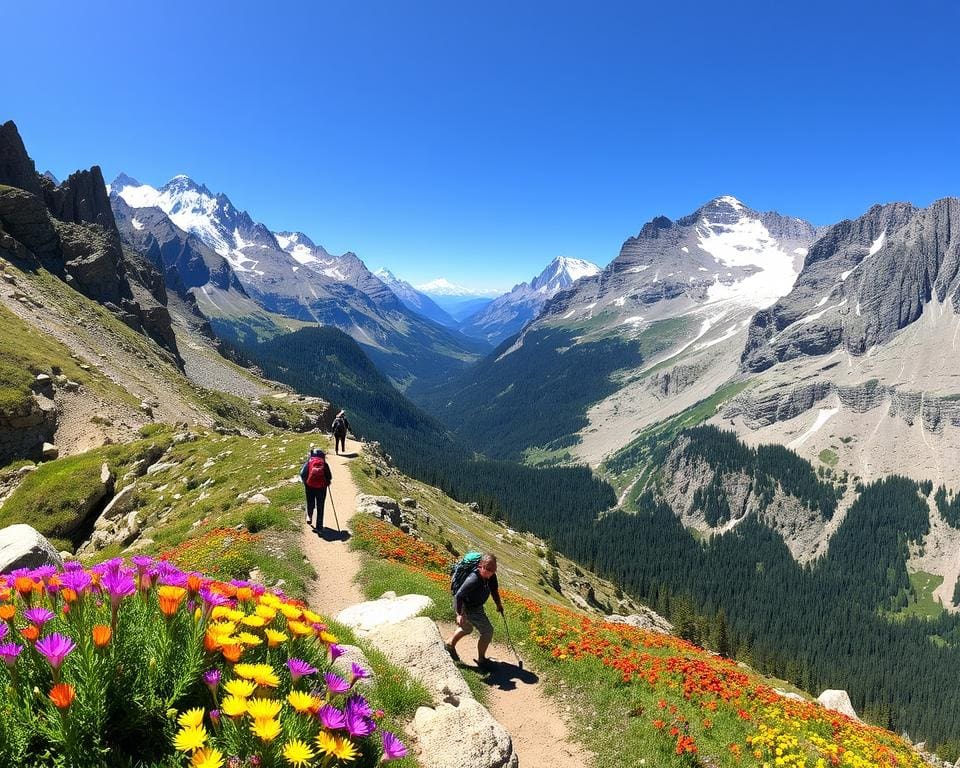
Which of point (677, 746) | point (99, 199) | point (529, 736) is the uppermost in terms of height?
point (99, 199)

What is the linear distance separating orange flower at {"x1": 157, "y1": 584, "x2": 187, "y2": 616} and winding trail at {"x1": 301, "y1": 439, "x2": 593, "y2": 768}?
10313 millimetres

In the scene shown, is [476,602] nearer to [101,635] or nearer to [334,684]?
[334,684]

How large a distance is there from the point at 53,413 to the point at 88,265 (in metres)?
78.3

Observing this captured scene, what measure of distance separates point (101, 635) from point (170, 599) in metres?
0.68

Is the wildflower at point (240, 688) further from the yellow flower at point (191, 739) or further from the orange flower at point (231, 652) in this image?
the yellow flower at point (191, 739)

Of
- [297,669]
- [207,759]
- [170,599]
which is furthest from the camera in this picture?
[297,669]

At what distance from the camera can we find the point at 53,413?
43.2 metres

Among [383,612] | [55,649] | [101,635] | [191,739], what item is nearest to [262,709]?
[191,739]

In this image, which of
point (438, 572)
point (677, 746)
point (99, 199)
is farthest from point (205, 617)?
point (99, 199)

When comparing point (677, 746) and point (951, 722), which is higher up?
point (677, 746)

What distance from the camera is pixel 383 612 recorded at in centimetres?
1561

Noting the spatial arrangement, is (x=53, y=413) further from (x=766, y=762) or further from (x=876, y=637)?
(x=876, y=637)

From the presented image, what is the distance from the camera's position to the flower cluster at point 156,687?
361cm

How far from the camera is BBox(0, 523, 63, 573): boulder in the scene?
465 inches
